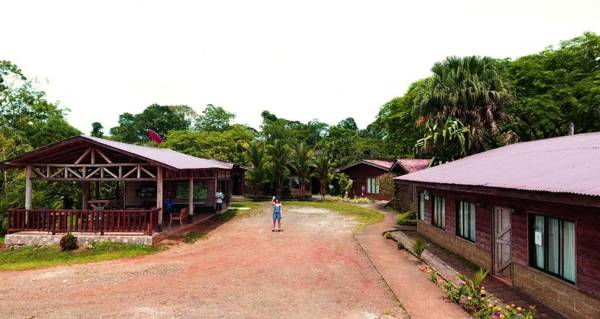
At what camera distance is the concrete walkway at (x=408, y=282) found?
294 inches

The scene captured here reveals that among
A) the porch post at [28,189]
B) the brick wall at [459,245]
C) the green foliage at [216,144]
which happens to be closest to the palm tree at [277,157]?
the green foliage at [216,144]

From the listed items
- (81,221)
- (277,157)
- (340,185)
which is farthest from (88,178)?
(340,185)

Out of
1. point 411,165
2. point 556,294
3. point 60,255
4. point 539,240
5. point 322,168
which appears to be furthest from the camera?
point 322,168

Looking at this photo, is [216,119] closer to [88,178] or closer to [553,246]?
[88,178]

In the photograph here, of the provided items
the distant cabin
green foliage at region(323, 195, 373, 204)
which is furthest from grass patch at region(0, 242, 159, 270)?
the distant cabin

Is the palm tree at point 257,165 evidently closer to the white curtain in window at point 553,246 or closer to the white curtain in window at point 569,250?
the white curtain in window at point 553,246

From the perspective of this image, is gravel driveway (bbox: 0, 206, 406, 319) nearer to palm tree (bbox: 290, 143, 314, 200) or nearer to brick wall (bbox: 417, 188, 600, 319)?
brick wall (bbox: 417, 188, 600, 319)

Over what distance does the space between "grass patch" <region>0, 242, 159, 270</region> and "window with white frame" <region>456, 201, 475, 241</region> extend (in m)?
10.7

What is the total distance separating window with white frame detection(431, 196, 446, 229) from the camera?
46.0 feet

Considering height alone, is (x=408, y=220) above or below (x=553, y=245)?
below

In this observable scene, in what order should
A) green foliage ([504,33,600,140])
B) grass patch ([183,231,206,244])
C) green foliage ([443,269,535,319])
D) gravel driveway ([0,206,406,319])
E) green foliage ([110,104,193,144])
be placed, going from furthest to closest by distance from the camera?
green foliage ([110,104,193,144]) < green foliage ([504,33,600,140]) < grass patch ([183,231,206,244]) < gravel driveway ([0,206,406,319]) < green foliage ([443,269,535,319])

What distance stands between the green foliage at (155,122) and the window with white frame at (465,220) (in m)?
73.7

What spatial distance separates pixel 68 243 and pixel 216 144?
107 feet

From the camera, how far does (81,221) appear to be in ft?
47.7
